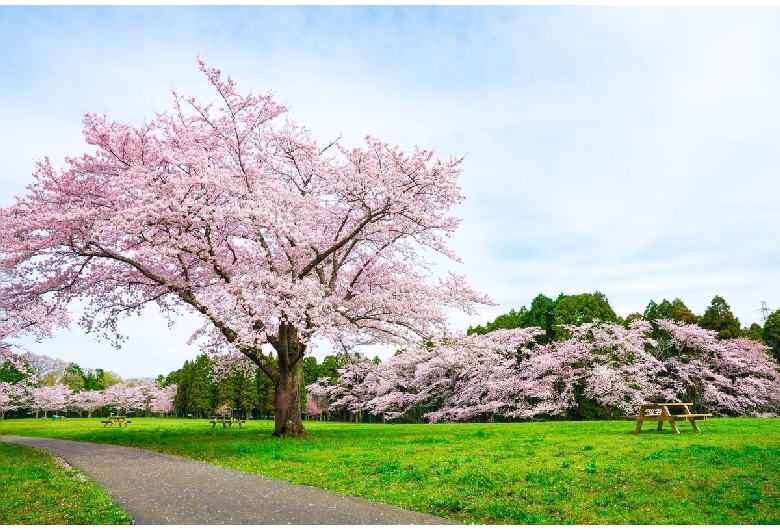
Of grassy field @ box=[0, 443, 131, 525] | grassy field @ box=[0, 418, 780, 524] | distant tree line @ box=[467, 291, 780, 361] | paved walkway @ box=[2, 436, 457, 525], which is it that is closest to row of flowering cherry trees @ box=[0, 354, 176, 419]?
distant tree line @ box=[467, 291, 780, 361]

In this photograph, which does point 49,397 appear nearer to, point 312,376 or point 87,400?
point 87,400

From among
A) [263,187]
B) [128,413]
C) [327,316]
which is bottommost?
[128,413]

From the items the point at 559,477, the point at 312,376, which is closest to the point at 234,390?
the point at 312,376

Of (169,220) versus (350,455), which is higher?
(169,220)

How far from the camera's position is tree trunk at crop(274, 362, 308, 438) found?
22969 mm

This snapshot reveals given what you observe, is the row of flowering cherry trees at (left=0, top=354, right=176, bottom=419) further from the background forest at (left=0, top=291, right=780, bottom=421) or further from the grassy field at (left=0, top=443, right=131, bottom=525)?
the grassy field at (left=0, top=443, right=131, bottom=525)

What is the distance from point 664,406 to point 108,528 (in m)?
18.3

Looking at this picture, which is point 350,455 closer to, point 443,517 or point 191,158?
point 443,517

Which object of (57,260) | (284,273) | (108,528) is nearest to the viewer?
(108,528)

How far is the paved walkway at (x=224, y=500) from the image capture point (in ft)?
25.6

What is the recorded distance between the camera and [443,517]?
7.91m

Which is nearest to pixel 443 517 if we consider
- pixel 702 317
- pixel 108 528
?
pixel 108 528

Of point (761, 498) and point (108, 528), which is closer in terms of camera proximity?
point (108, 528)

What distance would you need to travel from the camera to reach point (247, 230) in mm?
22438
